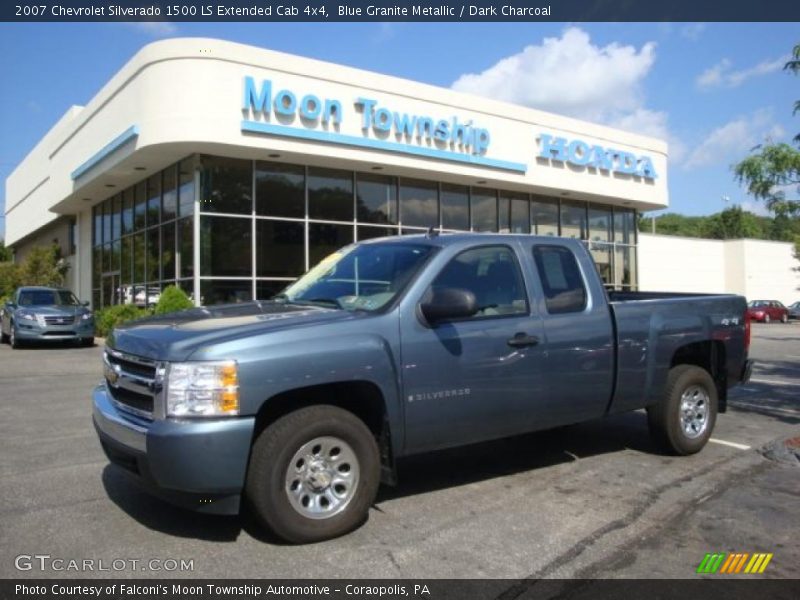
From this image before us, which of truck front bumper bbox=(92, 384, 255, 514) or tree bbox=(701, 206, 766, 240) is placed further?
tree bbox=(701, 206, 766, 240)

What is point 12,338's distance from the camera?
17.2m

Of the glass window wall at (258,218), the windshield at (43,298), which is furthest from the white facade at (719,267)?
the windshield at (43,298)

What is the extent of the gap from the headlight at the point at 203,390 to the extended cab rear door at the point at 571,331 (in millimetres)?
2424

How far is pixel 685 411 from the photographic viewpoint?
6.29 m

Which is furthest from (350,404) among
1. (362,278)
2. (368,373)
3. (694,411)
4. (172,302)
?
(172,302)

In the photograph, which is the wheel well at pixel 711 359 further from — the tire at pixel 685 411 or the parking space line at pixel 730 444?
the parking space line at pixel 730 444

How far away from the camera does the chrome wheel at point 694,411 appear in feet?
20.6

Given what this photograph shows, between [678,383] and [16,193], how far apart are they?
1768 inches

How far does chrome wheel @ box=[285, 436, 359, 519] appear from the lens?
13.1 ft

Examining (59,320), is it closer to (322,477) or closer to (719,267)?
(322,477)

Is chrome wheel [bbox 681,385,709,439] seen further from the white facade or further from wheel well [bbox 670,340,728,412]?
the white facade

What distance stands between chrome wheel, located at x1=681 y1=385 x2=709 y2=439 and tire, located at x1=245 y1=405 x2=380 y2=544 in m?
3.41

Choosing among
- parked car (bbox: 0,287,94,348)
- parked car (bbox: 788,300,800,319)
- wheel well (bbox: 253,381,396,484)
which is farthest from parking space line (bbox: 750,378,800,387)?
parked car (bbox: 788,300,800,319)

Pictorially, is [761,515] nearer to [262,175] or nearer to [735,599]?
[735,599]
